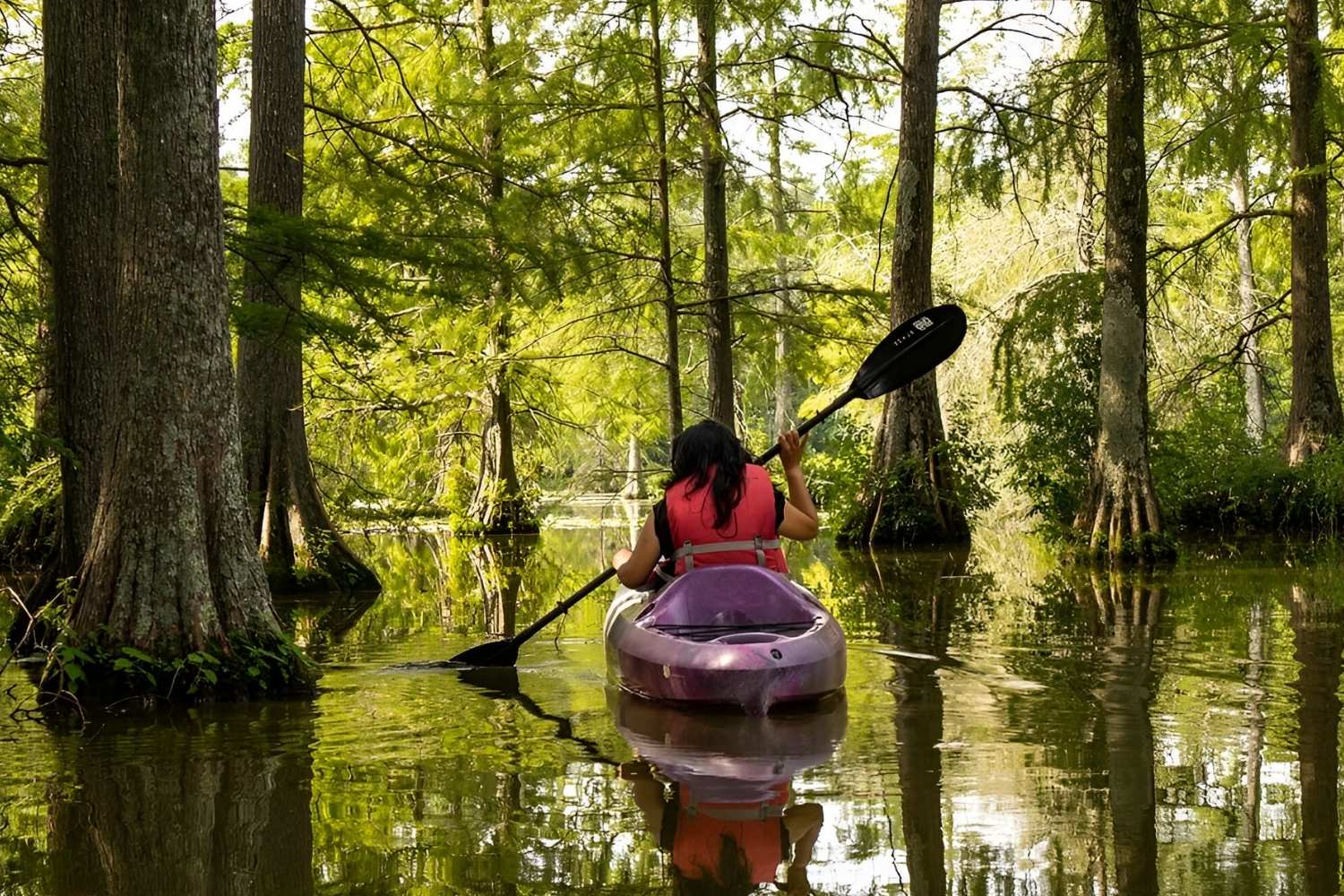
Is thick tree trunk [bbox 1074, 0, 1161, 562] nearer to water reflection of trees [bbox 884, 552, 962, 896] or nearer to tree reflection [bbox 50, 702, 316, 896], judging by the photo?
water reflection of trees [bbox 884, 552, 962, 896]

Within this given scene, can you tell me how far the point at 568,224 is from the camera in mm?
16141

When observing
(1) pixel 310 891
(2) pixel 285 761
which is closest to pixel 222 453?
(2) pixel 285 761

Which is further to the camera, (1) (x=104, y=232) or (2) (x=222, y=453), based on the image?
(1) (x=104, y=232)

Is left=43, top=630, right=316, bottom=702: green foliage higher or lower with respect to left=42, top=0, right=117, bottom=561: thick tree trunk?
lower

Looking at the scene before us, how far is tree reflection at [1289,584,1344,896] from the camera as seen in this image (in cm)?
417

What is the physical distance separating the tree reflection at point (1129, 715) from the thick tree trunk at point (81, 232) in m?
5.82

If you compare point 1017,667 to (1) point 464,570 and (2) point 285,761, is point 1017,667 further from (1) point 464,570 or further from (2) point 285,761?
(1) point 464,570

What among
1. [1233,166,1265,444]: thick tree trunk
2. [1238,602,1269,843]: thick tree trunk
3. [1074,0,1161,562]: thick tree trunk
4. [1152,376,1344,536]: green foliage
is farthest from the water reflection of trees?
[1233,166,1265,444]: thick tree trunk

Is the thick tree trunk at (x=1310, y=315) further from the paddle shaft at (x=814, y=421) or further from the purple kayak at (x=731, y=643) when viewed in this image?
the purple kayak at (x=731, y=643)

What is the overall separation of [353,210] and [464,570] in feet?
13.5

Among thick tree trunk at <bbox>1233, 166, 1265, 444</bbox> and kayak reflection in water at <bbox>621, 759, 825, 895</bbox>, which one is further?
thick tree trunk at <bbox>1233, 166, 1265, 444</bbox>

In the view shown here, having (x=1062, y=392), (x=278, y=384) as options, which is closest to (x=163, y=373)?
(x=278, y=384)

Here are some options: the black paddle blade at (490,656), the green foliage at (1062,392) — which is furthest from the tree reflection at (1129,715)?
the green foliage at (1062,392)

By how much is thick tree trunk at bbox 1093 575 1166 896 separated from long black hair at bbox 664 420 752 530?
1936mm
